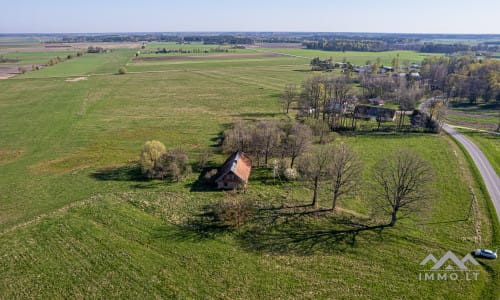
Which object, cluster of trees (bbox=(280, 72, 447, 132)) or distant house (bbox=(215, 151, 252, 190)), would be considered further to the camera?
cluster of trees (bbox=(280, 72, 447, 132))

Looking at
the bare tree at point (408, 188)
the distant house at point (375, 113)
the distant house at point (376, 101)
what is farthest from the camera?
the distant house at point (376, 101)

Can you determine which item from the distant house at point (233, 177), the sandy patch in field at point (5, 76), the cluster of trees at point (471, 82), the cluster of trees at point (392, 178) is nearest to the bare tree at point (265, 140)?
the distant house at point (233, 177)

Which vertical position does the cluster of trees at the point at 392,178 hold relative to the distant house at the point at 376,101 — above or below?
below

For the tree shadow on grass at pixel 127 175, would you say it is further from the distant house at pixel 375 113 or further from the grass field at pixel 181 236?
the distant house at pixel 375 113

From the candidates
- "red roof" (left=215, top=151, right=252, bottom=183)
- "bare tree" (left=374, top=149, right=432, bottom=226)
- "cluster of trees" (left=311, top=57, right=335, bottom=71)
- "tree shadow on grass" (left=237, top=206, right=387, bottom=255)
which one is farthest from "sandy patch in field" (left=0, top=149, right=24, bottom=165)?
"cluster of trees" (left=311, top=57, right=335, bottom=71)

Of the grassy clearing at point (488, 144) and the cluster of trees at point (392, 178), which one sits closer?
the cluster of trees at point (392, 178)

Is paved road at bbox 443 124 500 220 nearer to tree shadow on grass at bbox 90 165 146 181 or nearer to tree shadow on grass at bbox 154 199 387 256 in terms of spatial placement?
tree shadow on grass at bbox 154 199 387 256
